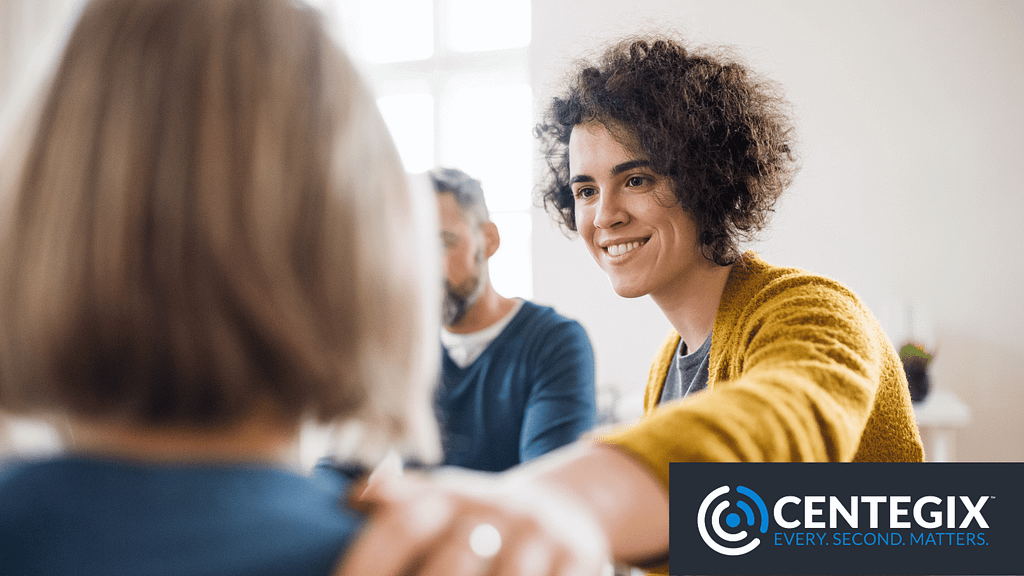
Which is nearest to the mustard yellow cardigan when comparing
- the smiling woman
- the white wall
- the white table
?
the smiling woman

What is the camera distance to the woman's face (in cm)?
110

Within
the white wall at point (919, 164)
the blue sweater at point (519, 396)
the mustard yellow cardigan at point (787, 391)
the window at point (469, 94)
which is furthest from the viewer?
the window at point (469, 94)

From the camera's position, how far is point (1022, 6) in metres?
2.79

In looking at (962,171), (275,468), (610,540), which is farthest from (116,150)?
(962,171)

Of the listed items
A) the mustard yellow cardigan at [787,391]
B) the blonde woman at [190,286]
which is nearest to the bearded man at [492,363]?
the mustard yellow cardigan at [787,391]

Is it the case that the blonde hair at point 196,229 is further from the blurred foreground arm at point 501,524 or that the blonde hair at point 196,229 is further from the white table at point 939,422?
the white table at point 939,422

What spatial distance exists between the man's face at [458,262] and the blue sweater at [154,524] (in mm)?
894

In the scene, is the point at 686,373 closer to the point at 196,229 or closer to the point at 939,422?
the point at 196,229

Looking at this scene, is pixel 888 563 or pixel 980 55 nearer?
pixel 888 563

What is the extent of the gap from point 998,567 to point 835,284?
469 mm

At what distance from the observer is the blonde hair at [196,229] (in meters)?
0.30

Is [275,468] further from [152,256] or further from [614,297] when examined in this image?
[614,297]

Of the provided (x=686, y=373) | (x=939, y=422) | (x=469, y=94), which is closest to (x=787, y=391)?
(x=686, y=373)

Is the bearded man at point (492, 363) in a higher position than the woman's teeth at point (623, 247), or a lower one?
lower
